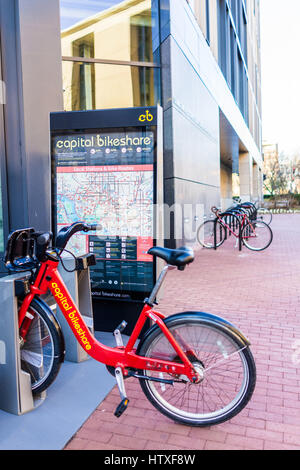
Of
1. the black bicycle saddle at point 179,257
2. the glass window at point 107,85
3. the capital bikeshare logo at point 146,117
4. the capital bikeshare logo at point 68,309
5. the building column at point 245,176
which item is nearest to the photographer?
the black bicycle saddle at point 179,257

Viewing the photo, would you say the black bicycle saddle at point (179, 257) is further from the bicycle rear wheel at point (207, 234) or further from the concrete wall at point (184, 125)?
the bicycle rear wheel at point (207, 234)

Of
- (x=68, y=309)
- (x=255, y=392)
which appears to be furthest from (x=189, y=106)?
(x=68, y=309)

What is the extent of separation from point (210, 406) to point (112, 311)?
185cm

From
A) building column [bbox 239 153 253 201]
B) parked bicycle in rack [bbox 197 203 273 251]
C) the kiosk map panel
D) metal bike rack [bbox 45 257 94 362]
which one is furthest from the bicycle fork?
building column [bbox 239 153 253 201]

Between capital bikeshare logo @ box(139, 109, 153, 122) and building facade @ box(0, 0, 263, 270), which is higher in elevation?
building facade @ box(0, 0, 263, 270)

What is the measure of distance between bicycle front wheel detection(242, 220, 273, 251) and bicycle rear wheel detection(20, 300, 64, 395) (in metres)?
8.68

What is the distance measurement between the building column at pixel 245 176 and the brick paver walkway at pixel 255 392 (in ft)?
70.2

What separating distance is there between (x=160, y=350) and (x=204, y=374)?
1.07 feet

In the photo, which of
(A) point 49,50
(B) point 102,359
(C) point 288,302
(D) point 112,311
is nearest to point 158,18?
(A) point 49,50

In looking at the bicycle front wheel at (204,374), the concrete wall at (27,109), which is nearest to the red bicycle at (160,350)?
the bicycle front wheel at (204,374)

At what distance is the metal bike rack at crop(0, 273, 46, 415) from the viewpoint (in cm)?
277

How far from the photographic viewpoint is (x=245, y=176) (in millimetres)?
29484

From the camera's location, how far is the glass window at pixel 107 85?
344 inches

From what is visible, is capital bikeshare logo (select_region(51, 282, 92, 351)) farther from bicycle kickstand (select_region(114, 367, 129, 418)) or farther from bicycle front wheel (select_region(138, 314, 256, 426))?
bicycle front wheel (select_region(138, 314, 256, 426))
